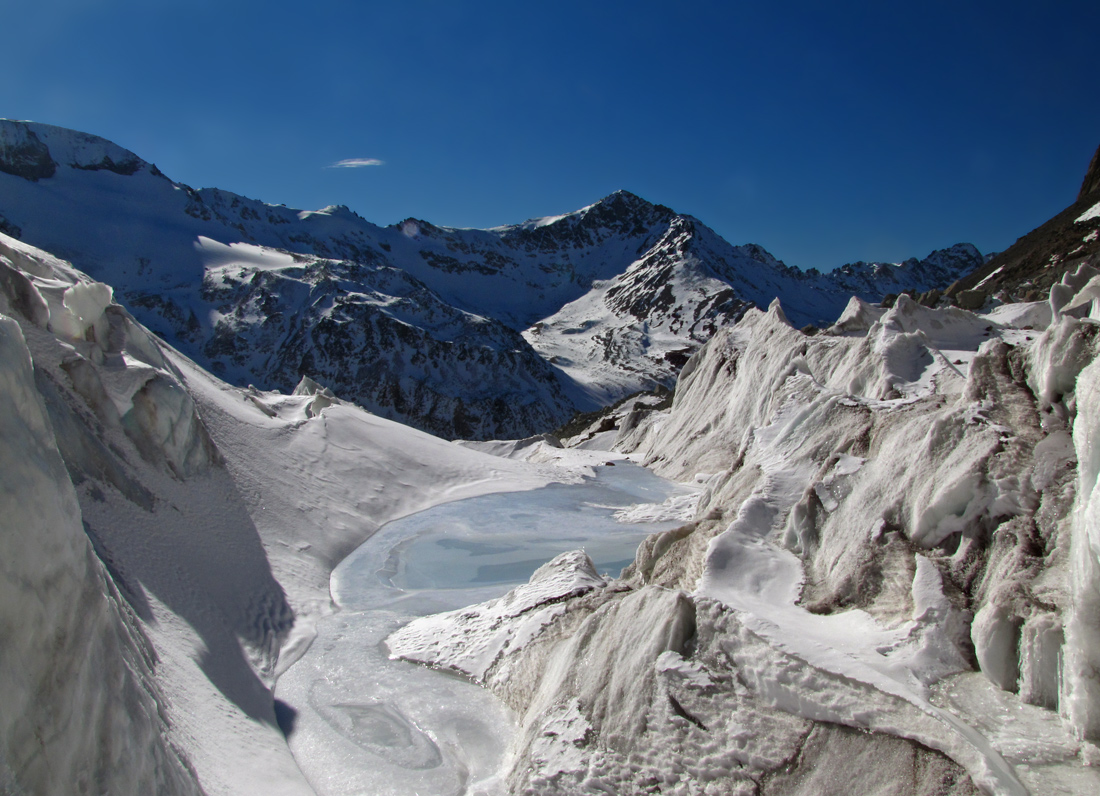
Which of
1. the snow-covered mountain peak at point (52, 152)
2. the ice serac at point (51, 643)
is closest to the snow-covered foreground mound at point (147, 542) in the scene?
the ice serac at point (51, 643)

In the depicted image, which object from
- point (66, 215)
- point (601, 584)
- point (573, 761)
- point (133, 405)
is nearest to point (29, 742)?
point (573, 761)

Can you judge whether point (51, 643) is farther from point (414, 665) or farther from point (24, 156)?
point (24, 156)

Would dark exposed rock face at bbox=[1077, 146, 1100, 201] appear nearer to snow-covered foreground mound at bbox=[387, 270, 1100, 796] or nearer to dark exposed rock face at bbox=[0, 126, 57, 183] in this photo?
snow-covered foreground mound at bbox=[387, 270, 1100, 796]

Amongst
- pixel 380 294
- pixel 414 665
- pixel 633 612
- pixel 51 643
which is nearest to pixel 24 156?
pixel 380 294

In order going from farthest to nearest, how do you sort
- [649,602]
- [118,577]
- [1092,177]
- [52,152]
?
[52,152] < [1092,177] < [118,577] < [649,602]

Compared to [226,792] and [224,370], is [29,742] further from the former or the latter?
[224,370]

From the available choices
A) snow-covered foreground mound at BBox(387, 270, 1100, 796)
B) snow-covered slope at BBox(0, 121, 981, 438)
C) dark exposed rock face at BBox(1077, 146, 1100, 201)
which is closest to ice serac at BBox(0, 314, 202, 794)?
snow-covered foreground mound at BBox(387, 270, 1100, 796)
